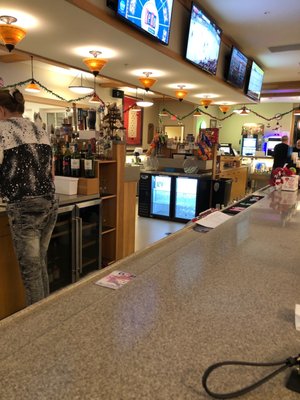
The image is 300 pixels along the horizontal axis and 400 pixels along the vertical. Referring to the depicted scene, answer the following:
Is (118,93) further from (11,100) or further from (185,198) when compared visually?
(11,100)

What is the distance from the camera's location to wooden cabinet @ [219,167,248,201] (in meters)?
7.30

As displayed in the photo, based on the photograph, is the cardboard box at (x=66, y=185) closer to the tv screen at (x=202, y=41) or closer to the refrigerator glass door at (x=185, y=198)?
the tv screen at (x=202, y=41)

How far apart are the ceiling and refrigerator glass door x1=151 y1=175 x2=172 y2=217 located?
1.75m

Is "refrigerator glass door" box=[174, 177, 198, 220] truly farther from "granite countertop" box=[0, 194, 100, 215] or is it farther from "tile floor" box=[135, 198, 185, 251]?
"granite countertop" box=[0, 194, 100, 215]

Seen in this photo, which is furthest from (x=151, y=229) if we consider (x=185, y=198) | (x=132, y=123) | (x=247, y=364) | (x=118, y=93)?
(x=132, y=123)

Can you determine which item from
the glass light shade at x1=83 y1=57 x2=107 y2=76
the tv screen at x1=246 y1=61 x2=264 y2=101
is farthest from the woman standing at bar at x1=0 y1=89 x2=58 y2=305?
the tv screen at x1=246 y1=61 x2=264 y2=101

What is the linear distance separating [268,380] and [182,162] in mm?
5813

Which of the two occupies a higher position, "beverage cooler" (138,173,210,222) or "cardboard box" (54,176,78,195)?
"cardboard box" (54,176,78,195)

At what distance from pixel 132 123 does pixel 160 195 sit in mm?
4540

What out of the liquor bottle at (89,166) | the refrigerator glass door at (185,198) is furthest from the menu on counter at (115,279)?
the refrigerator glass door at (185,198)

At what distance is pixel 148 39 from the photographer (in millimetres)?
3498

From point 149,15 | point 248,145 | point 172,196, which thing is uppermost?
point 149,15

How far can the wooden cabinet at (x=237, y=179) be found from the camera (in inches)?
287

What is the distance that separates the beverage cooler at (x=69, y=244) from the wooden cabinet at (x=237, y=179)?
423 centimetres
